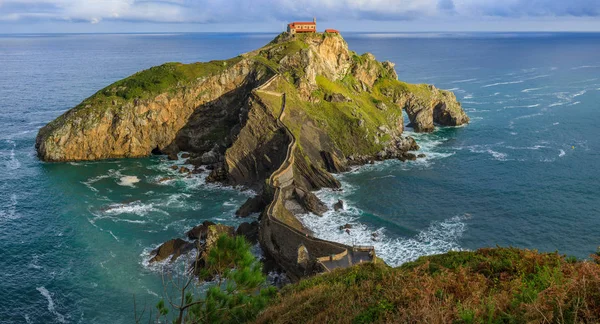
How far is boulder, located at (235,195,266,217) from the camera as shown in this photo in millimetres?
63459

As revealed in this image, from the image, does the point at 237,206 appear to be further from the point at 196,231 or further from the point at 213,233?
the point at 213,233

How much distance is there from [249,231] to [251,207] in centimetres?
777

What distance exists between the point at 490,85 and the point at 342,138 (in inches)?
4024

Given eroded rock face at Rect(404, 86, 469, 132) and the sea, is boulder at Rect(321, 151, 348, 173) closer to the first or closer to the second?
the sea

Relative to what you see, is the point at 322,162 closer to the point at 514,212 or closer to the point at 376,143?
the point at 376,143

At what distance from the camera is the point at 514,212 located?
62.4 m

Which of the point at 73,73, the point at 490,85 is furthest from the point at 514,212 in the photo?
the point at 73,73

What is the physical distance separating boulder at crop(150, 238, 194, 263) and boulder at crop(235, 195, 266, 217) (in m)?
10.9

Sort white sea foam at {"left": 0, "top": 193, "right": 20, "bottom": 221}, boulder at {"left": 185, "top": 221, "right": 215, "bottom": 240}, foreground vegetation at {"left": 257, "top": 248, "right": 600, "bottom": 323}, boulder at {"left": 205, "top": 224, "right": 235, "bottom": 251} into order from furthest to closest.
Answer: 1. white sea foam at {"left": 0, "top": 193, "right": 20, "bottom": 221}
2. boulder at {"left": 185, "top": 221, "right": 215, "bottom": 240}
3. boulder at {"left": 205, "top": 224, "right": 235, "bottom": 251}
4. foreground vegetation at {"left": 257, "top": 248, "right": 600, "bottom": 323}

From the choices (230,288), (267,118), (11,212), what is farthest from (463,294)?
(11,212)

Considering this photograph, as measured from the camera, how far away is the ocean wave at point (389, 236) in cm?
5281

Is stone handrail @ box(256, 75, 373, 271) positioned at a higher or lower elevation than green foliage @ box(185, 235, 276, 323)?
lower

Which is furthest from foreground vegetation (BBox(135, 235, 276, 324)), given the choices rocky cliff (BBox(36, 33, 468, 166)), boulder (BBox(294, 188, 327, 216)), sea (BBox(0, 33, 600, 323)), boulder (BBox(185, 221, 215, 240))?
rocky cliff (BBox(36, 33, 468, 166))

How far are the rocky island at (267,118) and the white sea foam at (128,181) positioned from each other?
41.7 feet
